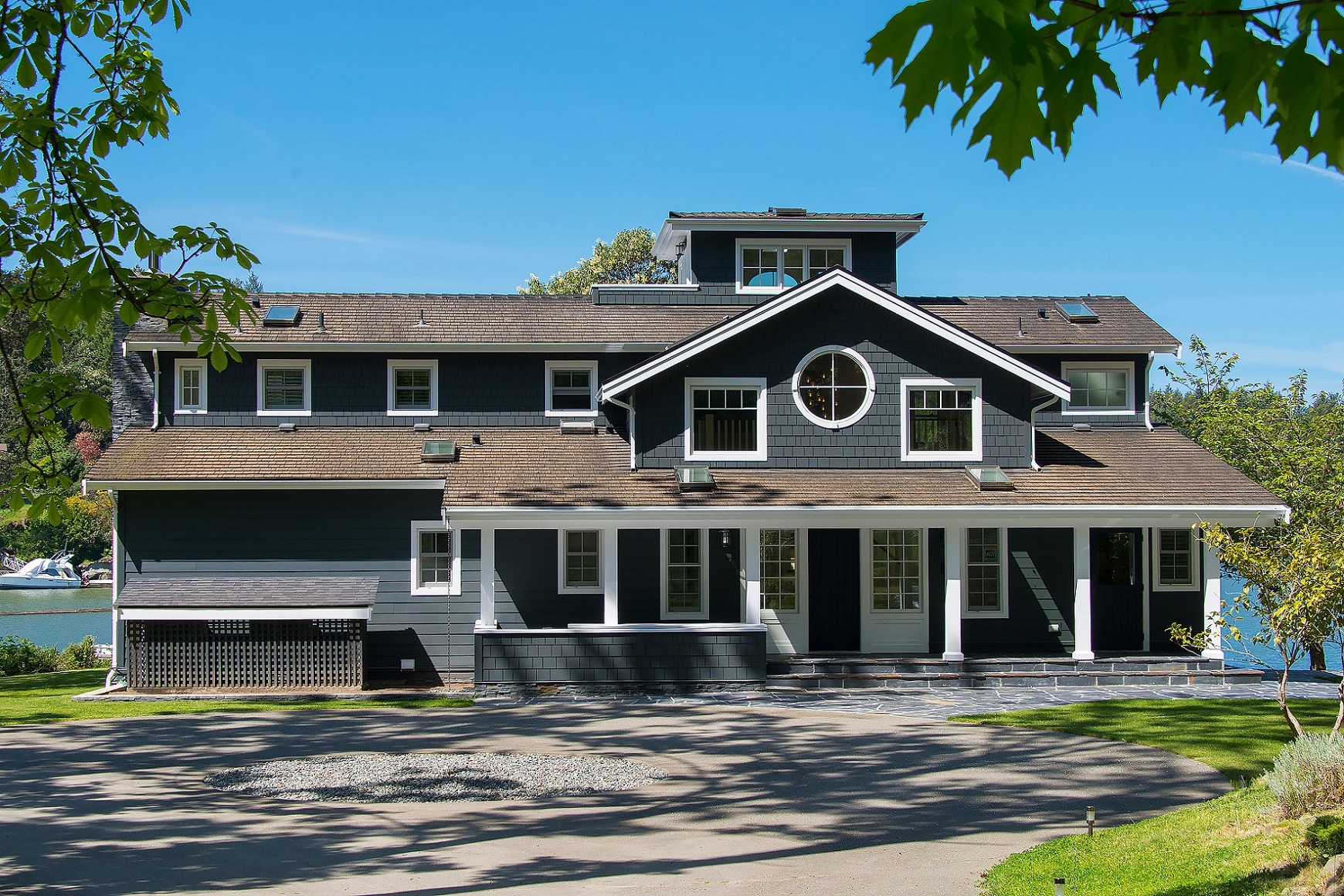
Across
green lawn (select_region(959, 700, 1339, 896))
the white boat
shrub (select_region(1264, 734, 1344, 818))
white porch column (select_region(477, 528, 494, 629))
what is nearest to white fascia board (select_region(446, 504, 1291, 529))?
white porch column (select_region(477, 528, 494, 629))

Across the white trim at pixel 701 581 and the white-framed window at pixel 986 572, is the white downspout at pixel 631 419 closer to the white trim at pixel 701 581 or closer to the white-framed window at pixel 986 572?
the white trim at pixel 701 581

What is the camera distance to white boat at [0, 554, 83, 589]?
62.9 metres

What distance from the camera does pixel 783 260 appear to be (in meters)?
24.2

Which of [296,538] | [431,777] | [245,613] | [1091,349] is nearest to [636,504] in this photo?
[296,538]

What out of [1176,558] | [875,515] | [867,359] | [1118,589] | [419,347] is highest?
[419,347]

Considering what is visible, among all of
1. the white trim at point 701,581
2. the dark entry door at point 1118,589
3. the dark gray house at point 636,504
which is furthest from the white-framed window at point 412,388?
the dark entry door at point 1118,589

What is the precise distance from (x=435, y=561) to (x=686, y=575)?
4.31 metres

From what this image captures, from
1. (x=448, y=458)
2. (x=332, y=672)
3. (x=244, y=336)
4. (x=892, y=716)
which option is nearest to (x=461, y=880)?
(x=892, y=716)

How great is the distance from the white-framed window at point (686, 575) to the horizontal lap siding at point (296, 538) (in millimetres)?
3834

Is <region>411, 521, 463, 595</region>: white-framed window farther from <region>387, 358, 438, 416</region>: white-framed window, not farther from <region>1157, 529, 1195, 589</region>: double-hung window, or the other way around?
<region>1157, 529, 1195, 589</region>: double-hung window

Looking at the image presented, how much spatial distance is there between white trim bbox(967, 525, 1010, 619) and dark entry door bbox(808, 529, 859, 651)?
6.31 ft

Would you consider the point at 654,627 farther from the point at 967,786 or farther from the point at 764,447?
the point at 967,786

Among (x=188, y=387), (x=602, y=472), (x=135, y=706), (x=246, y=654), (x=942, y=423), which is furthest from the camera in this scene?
(x=188, y=387)

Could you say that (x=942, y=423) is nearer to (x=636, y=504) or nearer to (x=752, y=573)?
(x=752, y=573)
